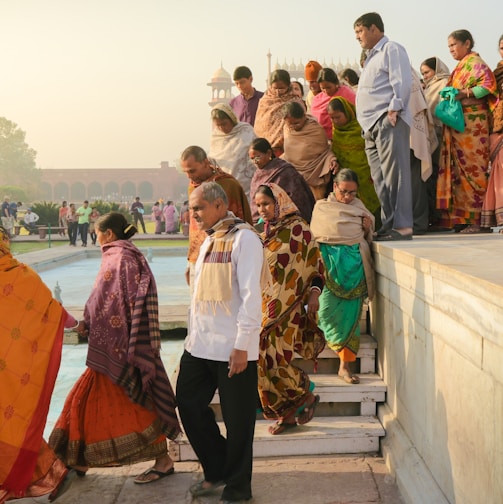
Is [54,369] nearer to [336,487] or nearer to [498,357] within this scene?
[336,487]

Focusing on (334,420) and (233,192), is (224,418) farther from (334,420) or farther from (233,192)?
(233,192)

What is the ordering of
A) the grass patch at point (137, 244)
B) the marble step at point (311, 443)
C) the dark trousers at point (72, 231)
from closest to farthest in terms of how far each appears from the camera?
the marble step at point (311, 443) < the dark trousers at point (72, 231) < the grass patch at point (137, 244)

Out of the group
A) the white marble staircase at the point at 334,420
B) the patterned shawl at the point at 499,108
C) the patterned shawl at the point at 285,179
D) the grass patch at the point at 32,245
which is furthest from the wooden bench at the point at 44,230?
the white marble staircase at the point at 334,420

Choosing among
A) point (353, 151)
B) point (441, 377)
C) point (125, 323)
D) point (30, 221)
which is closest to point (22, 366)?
point (125, 323)

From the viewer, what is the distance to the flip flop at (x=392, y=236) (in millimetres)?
4477

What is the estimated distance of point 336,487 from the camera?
10.8 ft

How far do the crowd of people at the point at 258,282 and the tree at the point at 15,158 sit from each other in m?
68.3

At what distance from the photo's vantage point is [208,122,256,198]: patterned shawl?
5656 millimetres

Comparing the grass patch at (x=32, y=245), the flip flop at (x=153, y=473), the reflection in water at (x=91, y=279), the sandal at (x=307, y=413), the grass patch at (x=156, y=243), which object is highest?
the sandal at (x=307, y=413)

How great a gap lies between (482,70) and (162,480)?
379cm

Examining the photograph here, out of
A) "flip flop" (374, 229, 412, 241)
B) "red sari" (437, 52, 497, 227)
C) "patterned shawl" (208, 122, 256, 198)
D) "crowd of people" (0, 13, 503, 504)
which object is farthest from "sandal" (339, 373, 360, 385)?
"patterned shawl" (208, 122, 256, 198)

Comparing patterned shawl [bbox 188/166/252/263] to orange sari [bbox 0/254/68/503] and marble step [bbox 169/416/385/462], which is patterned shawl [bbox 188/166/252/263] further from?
marble step [bbox 169/416/385/462]

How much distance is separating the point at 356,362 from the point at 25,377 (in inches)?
83.8

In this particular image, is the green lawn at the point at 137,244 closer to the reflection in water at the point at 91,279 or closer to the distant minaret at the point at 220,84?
the reflection in water at the point at 91,279
